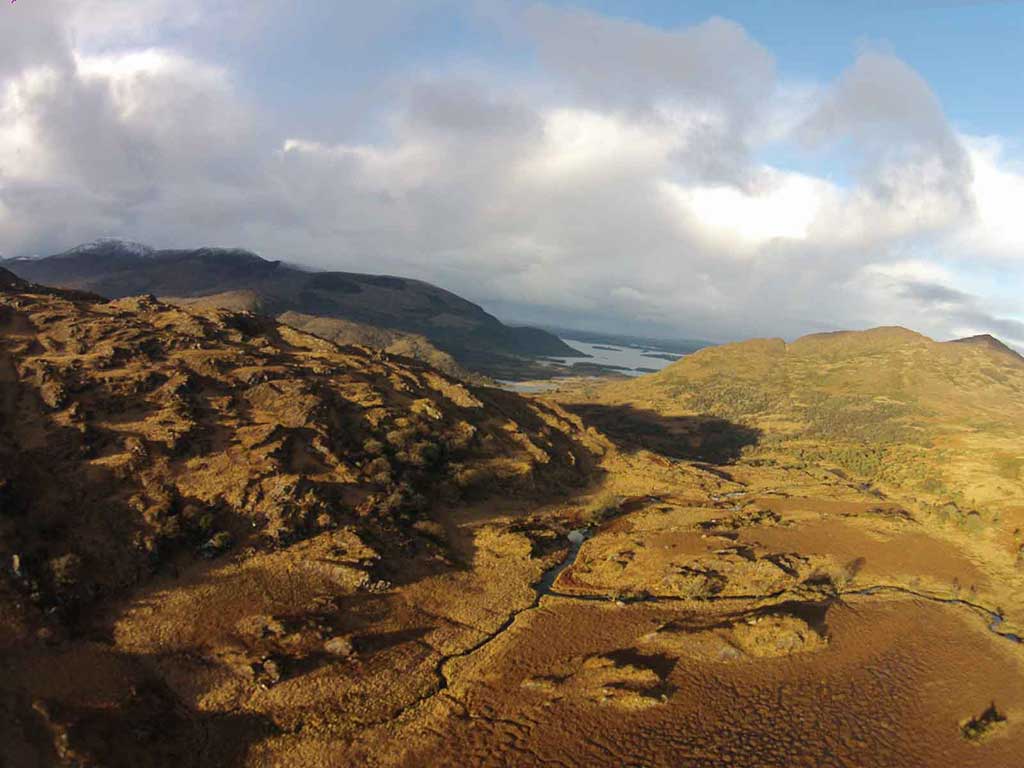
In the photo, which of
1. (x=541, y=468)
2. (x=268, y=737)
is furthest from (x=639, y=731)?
(x=541, y=468)

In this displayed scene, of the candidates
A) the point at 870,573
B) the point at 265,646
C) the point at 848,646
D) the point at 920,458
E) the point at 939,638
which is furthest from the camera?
the point at 920,458

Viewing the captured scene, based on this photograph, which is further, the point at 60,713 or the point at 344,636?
the point at 344,636

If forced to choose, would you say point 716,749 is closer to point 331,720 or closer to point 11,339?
point 331,720

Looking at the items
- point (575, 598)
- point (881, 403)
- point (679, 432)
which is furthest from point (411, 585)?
point (881, 403)

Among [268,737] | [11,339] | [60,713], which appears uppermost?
[11,339]

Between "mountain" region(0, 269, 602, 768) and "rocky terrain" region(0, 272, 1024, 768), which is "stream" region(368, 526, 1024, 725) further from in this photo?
"mountain" region(0, 269, 602, 768)

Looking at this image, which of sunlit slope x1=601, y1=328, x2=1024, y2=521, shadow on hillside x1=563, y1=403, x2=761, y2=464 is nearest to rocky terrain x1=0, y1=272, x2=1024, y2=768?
sunlit slope x1=601, y1=328, x2=1024, y2=521

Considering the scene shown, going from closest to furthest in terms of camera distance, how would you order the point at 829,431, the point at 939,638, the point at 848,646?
the point at 848,646 < the point at 939,638 < the point at 829,431
